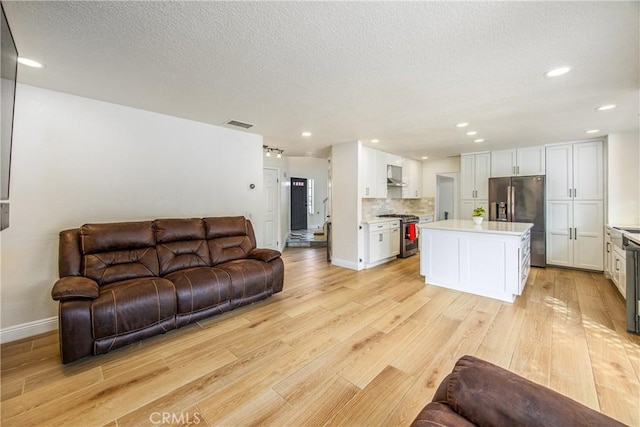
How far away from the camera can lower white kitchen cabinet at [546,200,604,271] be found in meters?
4.40

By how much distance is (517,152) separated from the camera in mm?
5125

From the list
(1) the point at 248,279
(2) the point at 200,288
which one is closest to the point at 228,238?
(1) the point at 248,279

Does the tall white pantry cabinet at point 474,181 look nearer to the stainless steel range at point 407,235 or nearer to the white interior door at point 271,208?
the stainless steel range at point 407,235

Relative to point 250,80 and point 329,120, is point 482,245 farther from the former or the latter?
point 250,80

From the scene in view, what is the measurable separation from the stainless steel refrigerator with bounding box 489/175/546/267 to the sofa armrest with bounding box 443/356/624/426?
16.5 feet

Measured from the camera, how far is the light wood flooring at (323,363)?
158 cm

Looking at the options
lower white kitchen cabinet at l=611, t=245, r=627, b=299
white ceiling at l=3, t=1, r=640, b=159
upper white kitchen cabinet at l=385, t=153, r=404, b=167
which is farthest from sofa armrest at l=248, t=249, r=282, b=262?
lower white kitchen cabinet at l=611, t=245, r=627, b=299

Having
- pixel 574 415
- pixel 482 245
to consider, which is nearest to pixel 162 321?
pixel 574 415

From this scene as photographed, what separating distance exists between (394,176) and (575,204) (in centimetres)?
323

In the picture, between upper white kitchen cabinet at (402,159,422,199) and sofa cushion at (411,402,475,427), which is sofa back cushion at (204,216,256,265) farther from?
upper white kitchen cabinet at (402,159,422,199)

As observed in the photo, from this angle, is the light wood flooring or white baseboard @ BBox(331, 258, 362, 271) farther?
white baseboard @ BBox(331, 258, 362, 271)

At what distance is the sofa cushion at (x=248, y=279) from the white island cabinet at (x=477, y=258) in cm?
240

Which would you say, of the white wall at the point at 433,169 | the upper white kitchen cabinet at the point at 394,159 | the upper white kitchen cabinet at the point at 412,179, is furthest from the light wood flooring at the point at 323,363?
the white wall at the point at 433,169

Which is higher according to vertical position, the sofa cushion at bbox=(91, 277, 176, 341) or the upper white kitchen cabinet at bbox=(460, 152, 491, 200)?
the upper white kitchen cabinet at bbox=(460, 152, 491, 200)
